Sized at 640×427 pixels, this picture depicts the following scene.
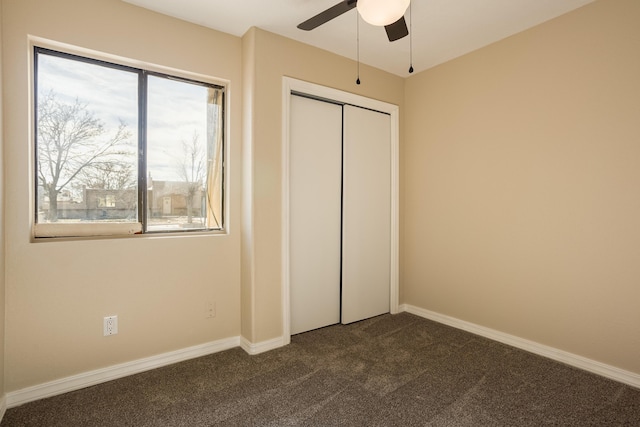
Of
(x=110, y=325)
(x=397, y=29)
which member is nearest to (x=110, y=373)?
(x=110, y=325)

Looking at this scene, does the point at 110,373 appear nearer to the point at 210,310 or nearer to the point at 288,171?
the point at 210,310

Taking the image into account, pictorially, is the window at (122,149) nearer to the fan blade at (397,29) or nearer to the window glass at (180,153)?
the window glass at (180,153)

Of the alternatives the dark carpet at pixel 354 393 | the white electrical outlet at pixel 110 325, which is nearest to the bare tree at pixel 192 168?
the white electrical outlet at pixel 110 325

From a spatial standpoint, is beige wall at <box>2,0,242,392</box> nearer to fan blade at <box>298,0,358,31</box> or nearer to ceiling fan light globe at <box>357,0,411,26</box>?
fan blade at <box>298,0,358,31</box>

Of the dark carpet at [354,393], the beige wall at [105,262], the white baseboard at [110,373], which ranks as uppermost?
the beige wall at [105,262]

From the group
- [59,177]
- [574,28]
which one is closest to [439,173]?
[574,28]

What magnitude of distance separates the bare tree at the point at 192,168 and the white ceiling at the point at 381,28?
87 cm

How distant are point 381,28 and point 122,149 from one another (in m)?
2.10

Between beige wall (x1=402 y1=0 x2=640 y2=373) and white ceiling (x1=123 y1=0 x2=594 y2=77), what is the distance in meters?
0.17

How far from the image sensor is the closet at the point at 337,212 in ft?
9.82

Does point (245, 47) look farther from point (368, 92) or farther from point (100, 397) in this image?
point (100, 397)

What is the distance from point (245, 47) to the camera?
2691 millimetres

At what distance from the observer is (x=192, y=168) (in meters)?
2.66

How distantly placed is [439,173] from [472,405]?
2055 millimetres
